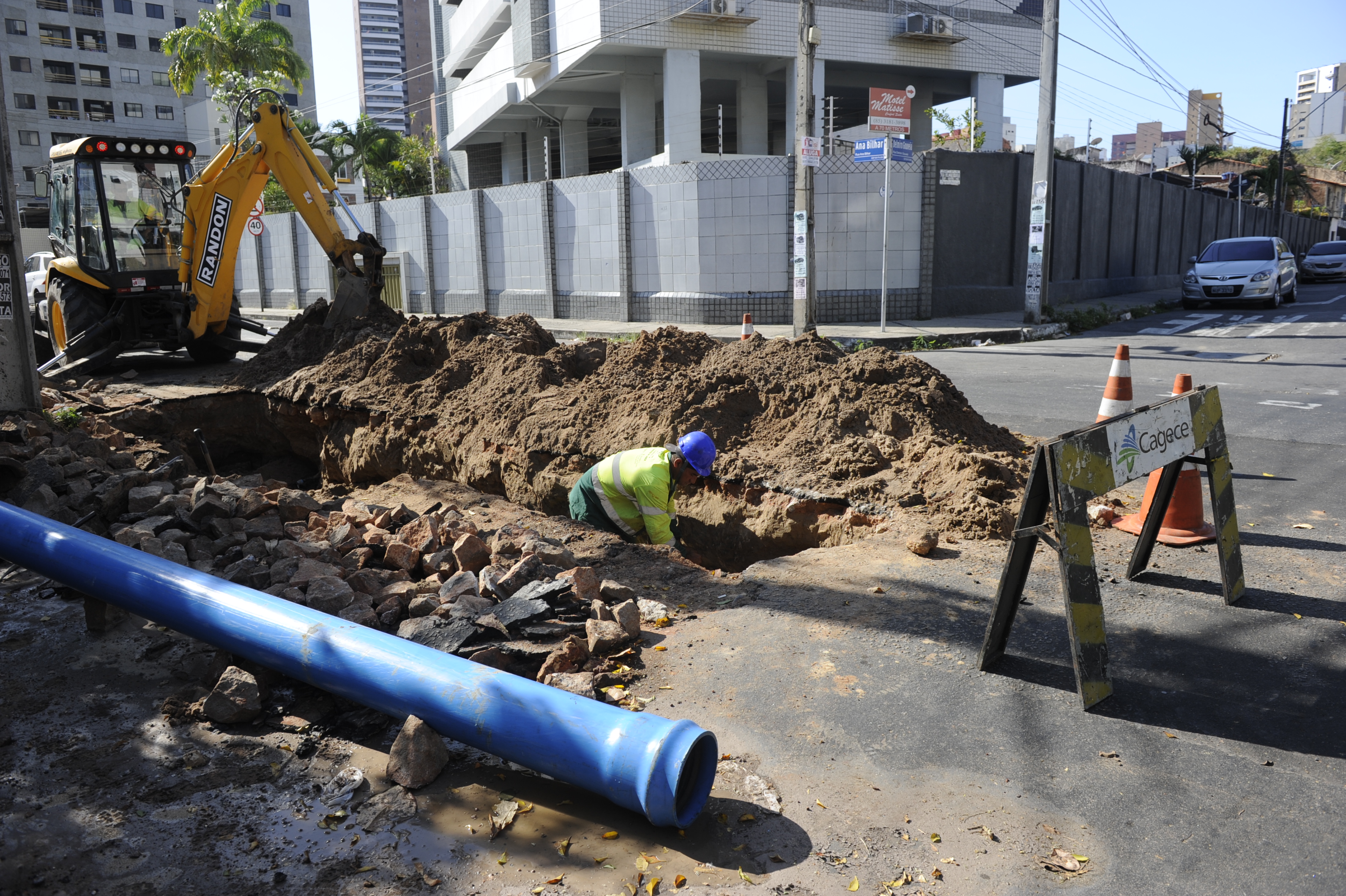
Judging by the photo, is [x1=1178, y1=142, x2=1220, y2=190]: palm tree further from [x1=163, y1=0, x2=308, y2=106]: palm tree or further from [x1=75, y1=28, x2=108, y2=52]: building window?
[x1=75, y1=28, x2=108, y2=52]: building window

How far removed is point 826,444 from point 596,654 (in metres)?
2.89

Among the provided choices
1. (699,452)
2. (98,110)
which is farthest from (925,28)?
(98,110)

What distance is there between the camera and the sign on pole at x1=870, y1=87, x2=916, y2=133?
1466 centimetres

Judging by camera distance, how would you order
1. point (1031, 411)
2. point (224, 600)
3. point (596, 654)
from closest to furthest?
1. point (224, 600)
2. point (596, 654)
3. point (1031, 411)

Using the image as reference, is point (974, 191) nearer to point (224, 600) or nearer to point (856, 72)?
point (856, 72)

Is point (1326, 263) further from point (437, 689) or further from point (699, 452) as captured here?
point (437, 689)

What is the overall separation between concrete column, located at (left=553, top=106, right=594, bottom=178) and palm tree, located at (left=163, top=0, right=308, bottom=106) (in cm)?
856

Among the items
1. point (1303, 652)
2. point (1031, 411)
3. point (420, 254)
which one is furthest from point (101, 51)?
point (1303, 652)

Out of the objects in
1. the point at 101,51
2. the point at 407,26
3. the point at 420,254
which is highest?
the point at 407,26

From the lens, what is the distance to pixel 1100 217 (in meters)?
23.1

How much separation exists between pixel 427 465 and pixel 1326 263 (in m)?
33.1

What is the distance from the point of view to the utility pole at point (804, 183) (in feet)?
44.5

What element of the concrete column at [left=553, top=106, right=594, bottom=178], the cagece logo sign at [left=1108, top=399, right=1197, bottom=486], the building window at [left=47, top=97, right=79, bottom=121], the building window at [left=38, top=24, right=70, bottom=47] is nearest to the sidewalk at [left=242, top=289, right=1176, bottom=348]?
the cagece logo sign at [left=1108, top=399, right=1197, bottom=486]

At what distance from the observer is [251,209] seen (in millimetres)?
10844
